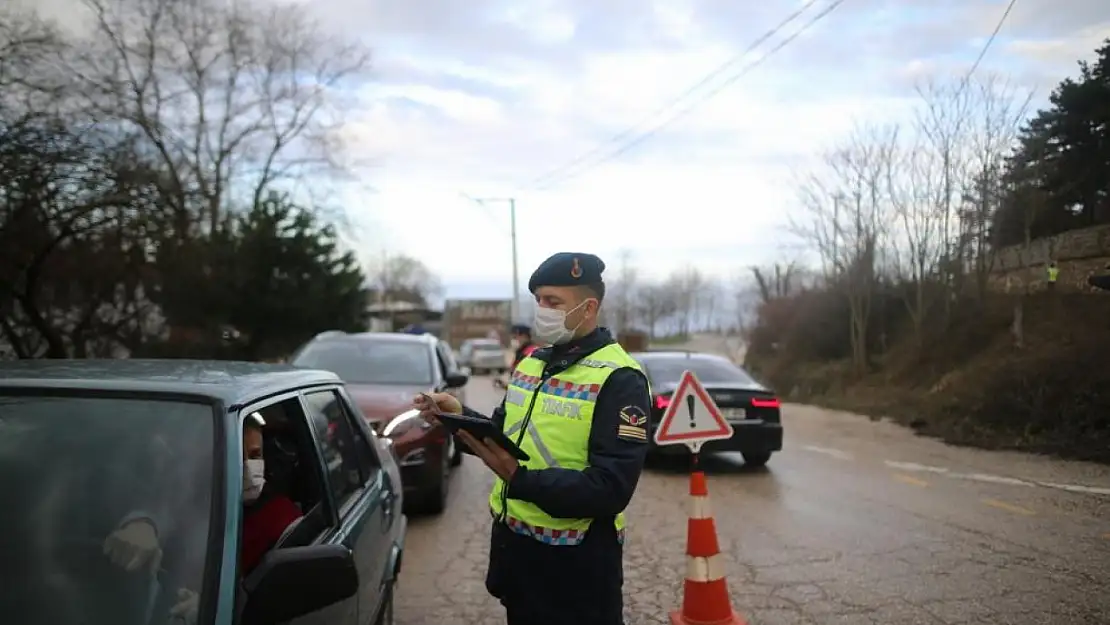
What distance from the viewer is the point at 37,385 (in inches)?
98.2

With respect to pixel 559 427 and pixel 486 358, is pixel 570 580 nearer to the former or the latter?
pixel 559 427

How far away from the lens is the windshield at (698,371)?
10836 mm

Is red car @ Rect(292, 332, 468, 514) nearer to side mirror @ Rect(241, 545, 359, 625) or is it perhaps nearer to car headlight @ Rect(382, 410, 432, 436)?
car headlight @ Rect(382, 410, 432, 436)

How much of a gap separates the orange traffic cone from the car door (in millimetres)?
1632

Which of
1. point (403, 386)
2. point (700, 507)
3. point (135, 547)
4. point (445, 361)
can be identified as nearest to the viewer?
point (135, 547)

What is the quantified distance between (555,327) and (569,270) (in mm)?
200

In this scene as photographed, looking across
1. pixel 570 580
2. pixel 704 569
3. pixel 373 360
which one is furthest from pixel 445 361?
pixel 570 580

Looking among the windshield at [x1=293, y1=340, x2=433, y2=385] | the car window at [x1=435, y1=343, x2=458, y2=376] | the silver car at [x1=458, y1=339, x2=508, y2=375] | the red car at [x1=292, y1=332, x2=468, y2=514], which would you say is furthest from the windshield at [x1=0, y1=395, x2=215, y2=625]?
the silver car at [x1=458, y1=339, x2=508, y2=375]

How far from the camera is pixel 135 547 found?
86.0 inches

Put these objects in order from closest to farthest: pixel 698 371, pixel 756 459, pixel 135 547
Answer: pixel 135 547, pixel 756 459, pixel 698 371

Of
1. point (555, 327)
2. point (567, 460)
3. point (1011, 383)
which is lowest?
point (1011, 383)

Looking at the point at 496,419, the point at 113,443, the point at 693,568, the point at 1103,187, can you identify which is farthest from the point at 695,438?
the point at 1103,187

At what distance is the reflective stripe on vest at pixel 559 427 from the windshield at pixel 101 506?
3.08 feet

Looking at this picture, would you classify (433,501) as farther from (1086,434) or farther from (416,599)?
(1086,434)
